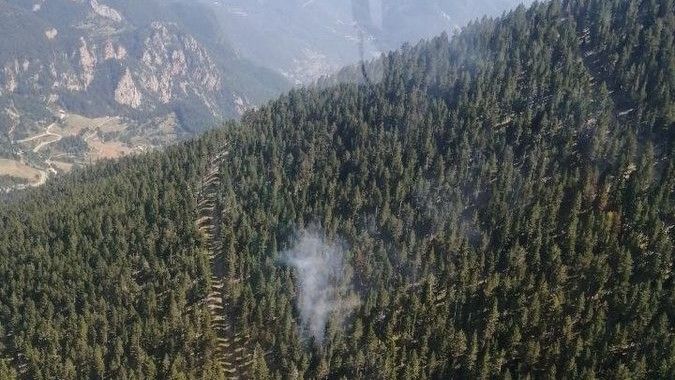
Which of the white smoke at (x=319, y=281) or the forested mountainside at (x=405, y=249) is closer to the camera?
the forested mountainside at (x=405, y=249)

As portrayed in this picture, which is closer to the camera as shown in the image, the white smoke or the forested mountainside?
the forested mountainside

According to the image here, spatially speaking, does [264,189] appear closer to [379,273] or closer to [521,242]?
[379,273]

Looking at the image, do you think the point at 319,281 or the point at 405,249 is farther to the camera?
the point at 319,281

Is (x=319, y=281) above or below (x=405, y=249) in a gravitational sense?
below

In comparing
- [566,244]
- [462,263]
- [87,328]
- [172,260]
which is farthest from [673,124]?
[87,328]
